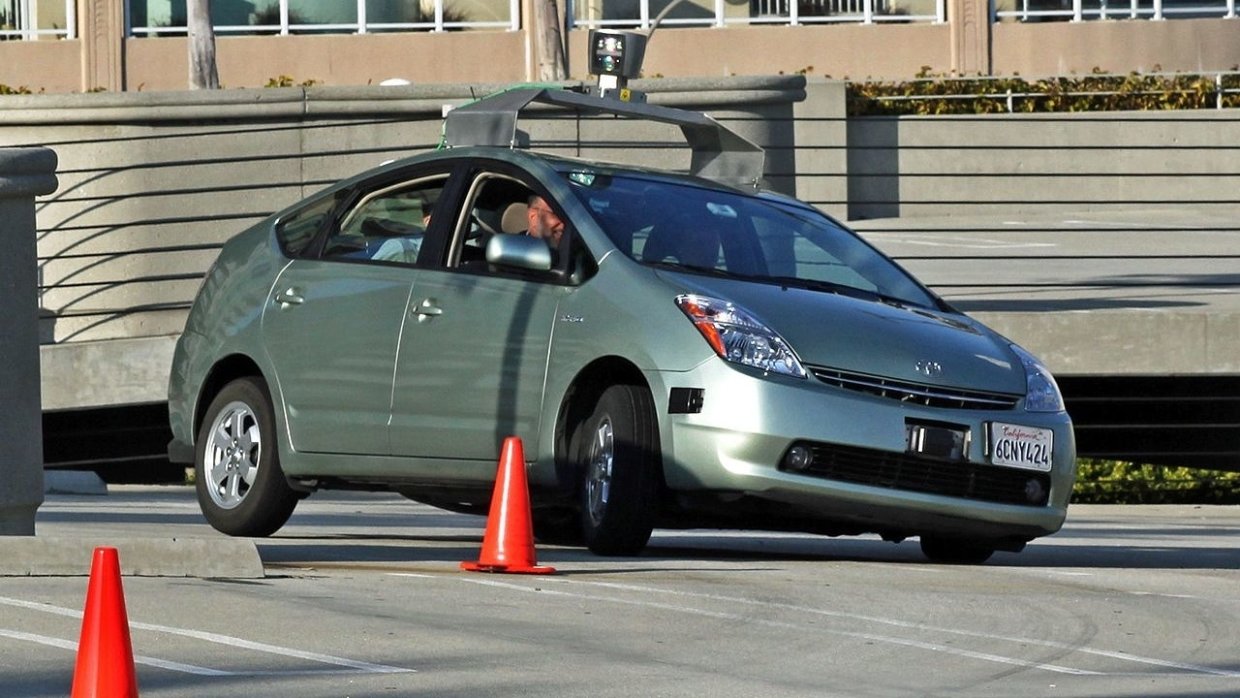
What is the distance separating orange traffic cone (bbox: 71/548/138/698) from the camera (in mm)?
4863

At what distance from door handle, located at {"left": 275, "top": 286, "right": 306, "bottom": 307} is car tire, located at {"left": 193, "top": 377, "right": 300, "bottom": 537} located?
359mm

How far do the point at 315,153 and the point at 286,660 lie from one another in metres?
12.1

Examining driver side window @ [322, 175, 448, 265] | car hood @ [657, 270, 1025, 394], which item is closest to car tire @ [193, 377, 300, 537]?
driver side window @ [322, 175, 448, 265]

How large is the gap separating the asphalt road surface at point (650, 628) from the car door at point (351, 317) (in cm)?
51

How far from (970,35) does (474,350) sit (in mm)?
29909

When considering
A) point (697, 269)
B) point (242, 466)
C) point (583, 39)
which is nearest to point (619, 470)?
point (697, 269)

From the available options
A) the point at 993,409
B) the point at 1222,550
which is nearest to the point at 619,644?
the point at 993,409

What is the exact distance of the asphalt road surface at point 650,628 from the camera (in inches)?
227

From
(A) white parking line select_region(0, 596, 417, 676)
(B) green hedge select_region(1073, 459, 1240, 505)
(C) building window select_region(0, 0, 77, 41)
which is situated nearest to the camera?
(A) white parking line select_region(0, 596, 417, 676)

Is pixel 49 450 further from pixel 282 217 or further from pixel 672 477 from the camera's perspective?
pixel 672 477

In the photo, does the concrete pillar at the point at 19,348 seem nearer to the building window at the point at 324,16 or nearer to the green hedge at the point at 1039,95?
the green hedge at the point at 1039,95

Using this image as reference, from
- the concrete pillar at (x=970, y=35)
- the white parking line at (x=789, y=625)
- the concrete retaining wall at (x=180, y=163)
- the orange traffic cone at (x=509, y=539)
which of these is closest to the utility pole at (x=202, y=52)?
the concrete retaining wall at (x=180, y=163)

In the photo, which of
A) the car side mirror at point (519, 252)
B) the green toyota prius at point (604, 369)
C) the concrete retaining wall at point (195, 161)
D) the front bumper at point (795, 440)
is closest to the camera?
the front bumper at point (795, 440)

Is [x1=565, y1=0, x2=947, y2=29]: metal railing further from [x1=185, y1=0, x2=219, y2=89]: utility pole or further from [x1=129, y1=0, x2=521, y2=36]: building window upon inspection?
[x1=185, y1=0, x2=219, y2=89]: utility pole
